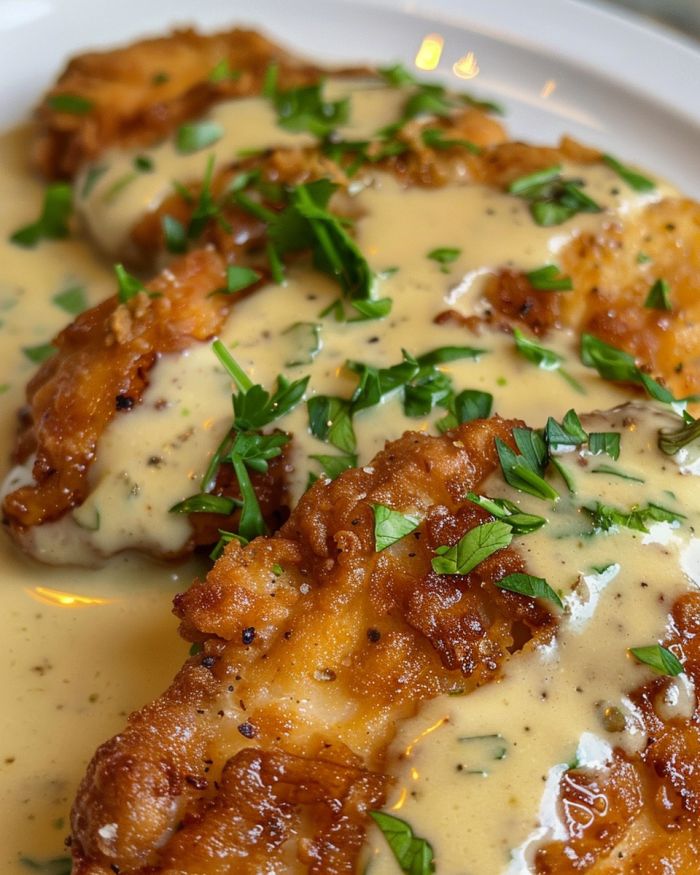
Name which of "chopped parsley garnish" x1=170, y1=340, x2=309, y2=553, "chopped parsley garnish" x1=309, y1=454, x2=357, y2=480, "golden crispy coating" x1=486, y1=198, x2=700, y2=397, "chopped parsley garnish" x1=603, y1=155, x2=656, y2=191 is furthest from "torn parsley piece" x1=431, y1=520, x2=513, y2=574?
"chopped parsley garnish" x1=603, y1=155, x2=656, y2=191

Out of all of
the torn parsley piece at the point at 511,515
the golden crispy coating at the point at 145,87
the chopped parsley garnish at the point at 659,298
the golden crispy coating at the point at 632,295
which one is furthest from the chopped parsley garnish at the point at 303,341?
A: the golden crispy coating at the point at 145,87

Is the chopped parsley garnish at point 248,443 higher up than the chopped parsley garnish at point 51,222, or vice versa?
the chopped parsley garnish at point 248,443

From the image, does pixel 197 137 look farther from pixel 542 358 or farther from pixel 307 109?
pixel 542 358

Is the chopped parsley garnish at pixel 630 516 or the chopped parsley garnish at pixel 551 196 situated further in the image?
the chopped parsley garnish at pixel 551 196

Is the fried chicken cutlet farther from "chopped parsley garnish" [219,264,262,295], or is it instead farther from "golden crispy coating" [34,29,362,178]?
"golden crispy coating" [34,29,362,178]

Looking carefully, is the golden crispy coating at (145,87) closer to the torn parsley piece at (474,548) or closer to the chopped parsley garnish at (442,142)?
the chopped parsley garnish at (442,142)

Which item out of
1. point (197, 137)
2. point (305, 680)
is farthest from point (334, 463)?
point (197, 137)
